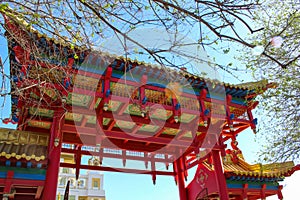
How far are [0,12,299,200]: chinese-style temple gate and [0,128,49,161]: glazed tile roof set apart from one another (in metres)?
0.02

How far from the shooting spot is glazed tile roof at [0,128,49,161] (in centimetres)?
478

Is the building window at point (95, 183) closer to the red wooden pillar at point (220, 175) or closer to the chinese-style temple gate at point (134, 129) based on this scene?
the chinese-style temple gate at point (134, 129)

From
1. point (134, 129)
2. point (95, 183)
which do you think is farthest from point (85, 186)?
point (134, 129)

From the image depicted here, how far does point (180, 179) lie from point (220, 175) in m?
1.81

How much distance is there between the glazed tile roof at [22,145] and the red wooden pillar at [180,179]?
436 centimetres

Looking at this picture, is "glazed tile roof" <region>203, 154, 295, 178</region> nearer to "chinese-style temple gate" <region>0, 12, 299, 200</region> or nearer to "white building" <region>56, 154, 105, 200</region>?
"chinese-style temple gate" <region>0, 12, 299, 200</region>

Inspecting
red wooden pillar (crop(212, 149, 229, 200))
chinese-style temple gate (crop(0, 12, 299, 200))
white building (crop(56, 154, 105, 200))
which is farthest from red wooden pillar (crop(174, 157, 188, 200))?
white building (crop(56, 154, 105, 200))

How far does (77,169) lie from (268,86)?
5291 mm

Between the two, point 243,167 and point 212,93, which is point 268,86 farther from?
point 243,167

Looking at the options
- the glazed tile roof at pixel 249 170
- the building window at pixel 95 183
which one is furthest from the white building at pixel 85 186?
the glazed tile roof at pixel 249 170

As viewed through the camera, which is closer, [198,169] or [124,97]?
[124,97]

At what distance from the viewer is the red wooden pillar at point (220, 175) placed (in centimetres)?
663

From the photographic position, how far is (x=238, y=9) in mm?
2377

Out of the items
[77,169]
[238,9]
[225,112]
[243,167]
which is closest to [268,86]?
[238,9]
